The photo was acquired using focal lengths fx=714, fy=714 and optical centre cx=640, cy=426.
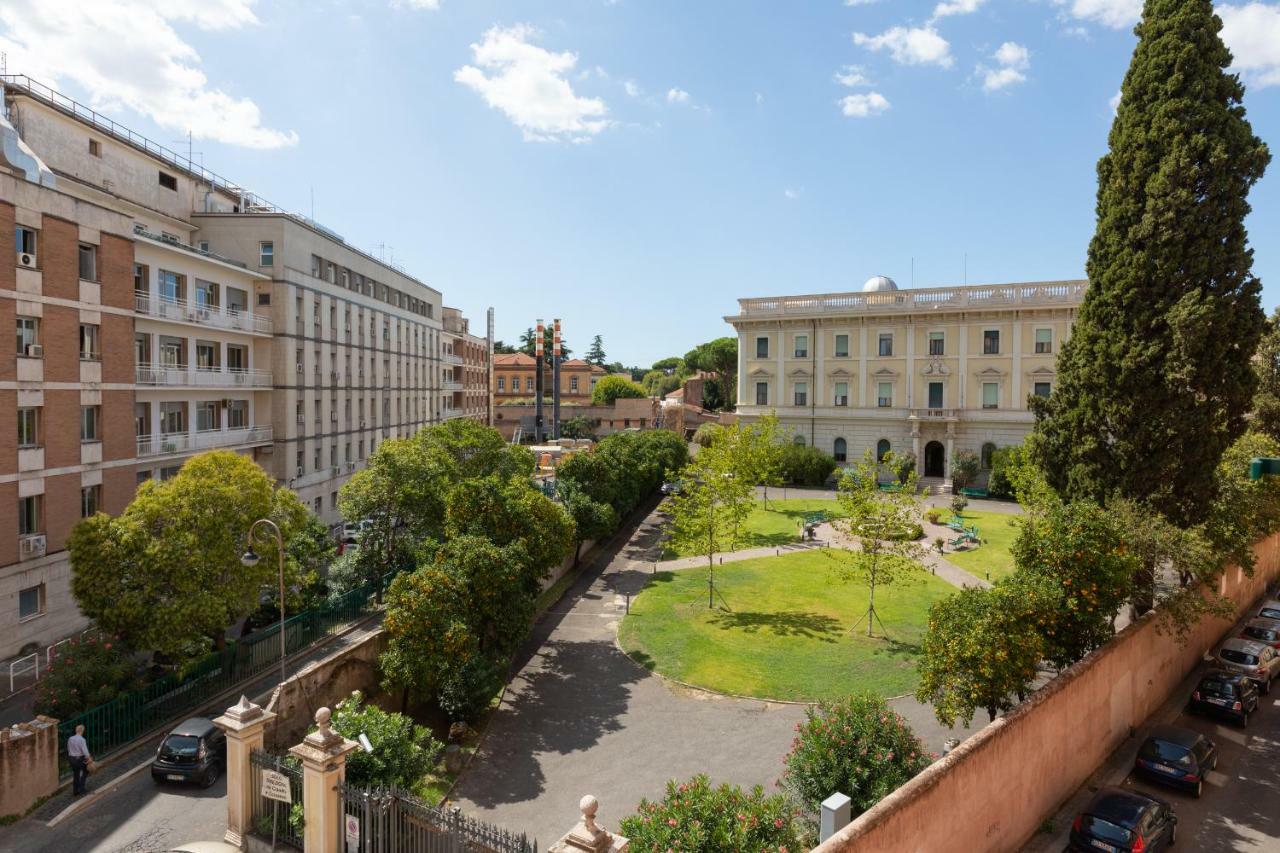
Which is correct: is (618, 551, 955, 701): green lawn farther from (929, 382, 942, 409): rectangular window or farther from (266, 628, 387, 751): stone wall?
(929, 382, 942, 409): rectangular window

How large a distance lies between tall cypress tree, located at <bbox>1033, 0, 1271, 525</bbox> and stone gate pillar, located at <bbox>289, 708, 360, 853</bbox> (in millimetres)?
20558

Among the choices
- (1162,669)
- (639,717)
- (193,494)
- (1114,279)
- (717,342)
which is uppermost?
(717,342)

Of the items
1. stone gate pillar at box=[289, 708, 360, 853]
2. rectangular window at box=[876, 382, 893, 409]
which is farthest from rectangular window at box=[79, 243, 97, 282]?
rectangular window at box=[876, 382, 893, 409]

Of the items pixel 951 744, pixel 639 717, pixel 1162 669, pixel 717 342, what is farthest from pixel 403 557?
pixel 717 342

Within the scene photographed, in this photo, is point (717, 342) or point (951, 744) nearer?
point (951, 744)

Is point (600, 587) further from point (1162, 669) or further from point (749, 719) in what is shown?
point (1162, 669)

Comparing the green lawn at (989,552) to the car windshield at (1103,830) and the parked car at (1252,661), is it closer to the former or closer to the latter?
the parked car at (1252,661)

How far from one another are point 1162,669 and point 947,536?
2184 cm

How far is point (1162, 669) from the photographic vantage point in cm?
2106

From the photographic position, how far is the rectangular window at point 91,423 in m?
27.7

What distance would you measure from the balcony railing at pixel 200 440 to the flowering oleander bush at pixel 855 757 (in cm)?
3073

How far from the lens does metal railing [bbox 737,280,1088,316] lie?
55375mm

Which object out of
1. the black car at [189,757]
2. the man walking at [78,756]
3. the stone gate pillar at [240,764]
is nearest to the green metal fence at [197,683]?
the man walking at [78,756]

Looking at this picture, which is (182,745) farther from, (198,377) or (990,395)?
(990,395)
